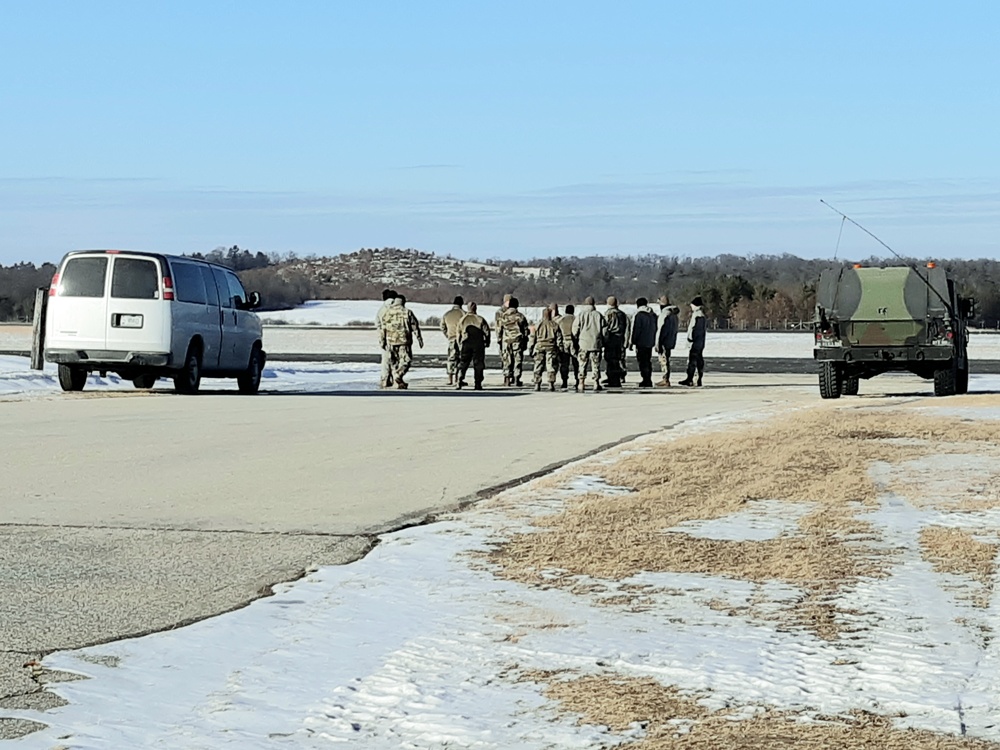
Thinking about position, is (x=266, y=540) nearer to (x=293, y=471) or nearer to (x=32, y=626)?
(x=32, y=626)

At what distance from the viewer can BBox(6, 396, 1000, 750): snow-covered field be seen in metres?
4.57

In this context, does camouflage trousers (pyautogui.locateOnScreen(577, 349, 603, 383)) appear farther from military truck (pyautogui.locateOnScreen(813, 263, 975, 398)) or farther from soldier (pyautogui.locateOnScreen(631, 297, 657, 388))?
military truck (pyautogui.locateOnScreen(813, 263, 975, 398))

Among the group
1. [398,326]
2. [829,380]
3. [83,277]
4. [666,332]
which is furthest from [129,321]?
[666,332]

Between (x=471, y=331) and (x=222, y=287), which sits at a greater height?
(x=222, y=287)

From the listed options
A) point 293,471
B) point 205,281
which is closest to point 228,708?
point 293,471

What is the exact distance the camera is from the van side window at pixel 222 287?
23642 mm

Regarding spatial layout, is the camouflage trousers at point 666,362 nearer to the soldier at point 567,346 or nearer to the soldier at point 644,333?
the soldier at point 644,333

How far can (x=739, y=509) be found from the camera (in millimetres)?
9328

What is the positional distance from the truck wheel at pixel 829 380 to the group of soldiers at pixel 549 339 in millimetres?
4557

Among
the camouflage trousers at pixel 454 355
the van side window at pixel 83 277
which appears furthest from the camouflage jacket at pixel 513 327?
the van side window at pixel 83 277

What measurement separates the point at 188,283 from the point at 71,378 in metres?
2.49

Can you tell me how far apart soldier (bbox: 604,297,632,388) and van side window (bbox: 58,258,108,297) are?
30.8ft

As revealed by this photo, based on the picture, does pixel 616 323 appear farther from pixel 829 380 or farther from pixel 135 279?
pixel 135 279

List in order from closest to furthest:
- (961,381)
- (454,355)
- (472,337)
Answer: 1. (961,381)
2. (472,337)
3. (454,355)
